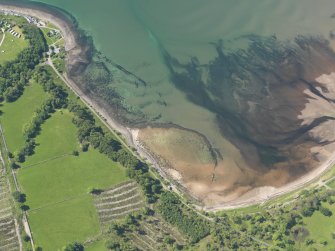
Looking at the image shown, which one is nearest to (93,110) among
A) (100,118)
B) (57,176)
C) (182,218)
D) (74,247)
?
(100,118)

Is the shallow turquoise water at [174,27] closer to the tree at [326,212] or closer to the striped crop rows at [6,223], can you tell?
the striped crop rows at [6,223]

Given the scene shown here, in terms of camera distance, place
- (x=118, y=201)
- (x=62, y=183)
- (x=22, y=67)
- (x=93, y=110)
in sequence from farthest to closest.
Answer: (x=22, y=67) < (x=93, y=110) < (x=62, y=183) < (x=118, y=201)

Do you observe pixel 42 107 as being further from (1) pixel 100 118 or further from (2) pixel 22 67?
(1) pixel 100 118

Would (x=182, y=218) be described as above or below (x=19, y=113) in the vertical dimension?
below

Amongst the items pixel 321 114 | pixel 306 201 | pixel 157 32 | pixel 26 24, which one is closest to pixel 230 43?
pixel 157 32

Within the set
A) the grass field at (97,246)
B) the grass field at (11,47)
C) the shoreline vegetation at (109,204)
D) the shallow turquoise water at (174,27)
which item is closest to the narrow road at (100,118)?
the shoreline vegetation at (109,204)

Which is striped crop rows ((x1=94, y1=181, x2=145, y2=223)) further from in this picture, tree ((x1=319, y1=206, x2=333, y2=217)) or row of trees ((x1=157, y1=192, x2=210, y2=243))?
tree ((x1=319, y1=206, x2=333, y2=217))
